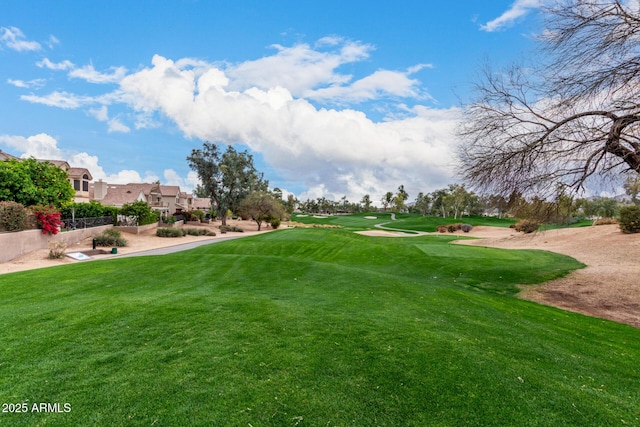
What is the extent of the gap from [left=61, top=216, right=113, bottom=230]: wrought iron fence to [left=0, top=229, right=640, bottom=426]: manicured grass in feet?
64.6

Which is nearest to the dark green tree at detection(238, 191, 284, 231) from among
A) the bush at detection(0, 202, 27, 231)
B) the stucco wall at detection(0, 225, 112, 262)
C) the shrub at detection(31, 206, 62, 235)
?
the stucco wall at detection(0, 225, 112, 262)

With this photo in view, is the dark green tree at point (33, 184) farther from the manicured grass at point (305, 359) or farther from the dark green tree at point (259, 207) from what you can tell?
the dark green tree at point (259, 207)

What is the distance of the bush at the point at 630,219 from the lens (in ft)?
66.8

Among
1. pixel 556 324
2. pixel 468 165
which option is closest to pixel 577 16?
pixel 468 165

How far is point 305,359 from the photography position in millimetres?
4082

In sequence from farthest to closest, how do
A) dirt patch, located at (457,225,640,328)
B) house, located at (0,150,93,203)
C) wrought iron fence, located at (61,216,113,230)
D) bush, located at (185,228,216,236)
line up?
house, located at (0,150,93,203) → bush, located at (185,228,216,236) → wrought iron fence, located at (61,216,113,230) → dirt patch, located at (457,225,640,328)

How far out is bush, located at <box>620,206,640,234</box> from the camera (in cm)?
2036

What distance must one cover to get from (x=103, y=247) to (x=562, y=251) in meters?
32.6

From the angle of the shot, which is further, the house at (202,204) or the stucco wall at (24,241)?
the house at (202,204)

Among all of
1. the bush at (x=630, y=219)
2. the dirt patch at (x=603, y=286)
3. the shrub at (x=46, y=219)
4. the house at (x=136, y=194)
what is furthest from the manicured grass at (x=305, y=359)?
the house at (x=136, y=194)

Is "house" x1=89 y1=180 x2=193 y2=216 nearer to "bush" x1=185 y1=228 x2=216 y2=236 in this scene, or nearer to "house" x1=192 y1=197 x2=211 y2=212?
"bush" x1=185 y1=228 x2=216 y2=236

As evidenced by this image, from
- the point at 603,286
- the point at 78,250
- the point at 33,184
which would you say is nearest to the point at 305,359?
the point at 603,286

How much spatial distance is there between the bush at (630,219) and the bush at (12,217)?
125 ft

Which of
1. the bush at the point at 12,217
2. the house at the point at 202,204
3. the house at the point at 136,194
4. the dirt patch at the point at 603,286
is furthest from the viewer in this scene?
the house at the point at 202,204
